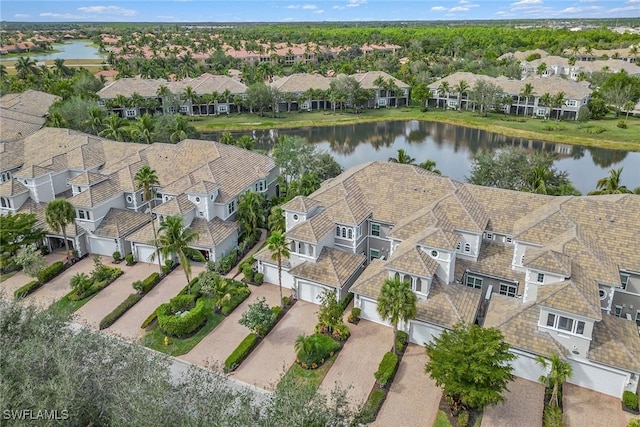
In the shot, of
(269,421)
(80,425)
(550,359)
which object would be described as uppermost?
(269,421)

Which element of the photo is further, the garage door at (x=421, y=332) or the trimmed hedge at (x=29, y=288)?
the trimmed hedge at (x=29, y=288)

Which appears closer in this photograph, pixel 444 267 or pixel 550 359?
pixel 550 359

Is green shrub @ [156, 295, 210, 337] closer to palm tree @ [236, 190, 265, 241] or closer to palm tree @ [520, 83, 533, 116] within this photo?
palm tree @ [236, 190, 265, 241]

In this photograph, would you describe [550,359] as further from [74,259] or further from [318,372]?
[74,259]

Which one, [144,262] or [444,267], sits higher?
[444,267]

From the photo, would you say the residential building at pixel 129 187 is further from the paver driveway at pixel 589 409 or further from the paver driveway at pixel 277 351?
the paver driveway at pixel 589 409

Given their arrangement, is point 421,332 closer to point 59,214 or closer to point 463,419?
point 463,419

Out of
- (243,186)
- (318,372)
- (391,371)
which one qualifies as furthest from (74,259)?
(391,371)

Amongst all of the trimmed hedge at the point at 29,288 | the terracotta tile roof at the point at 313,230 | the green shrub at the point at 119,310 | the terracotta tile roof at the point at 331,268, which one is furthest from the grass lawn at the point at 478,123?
the terracotta tile roof at the point at 331,268
